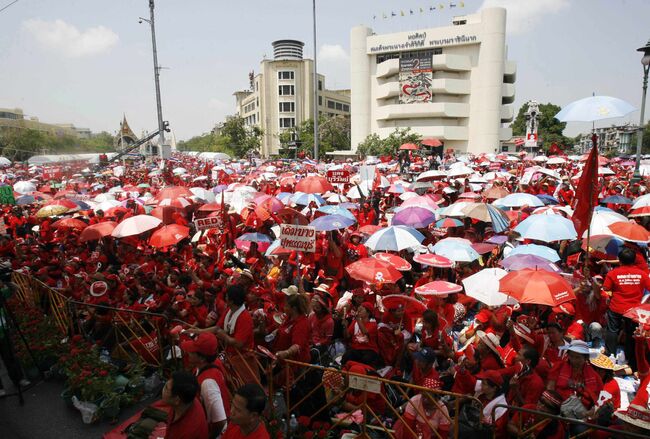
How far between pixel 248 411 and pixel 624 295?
5.16 metres

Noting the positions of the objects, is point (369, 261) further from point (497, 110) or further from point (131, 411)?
point (497, 110)

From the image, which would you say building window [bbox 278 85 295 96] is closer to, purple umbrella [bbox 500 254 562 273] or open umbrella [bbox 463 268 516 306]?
purple umbrella [bbox 500 254 562 273]

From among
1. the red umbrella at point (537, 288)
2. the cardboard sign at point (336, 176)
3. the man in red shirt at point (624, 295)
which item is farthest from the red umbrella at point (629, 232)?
the cardboard sign at point (336, 176)

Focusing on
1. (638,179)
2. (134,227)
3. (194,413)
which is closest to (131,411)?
(194,413)

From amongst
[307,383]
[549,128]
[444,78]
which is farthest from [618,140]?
[307,383]

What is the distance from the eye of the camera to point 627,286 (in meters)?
5.62

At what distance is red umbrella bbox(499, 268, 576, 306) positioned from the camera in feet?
16.0

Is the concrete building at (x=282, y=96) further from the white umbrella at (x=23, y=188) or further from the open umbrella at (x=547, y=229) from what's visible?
the open umbrella at (x=547, y=229)

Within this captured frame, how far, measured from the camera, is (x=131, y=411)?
5168 mm

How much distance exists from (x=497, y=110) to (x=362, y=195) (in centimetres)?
5543

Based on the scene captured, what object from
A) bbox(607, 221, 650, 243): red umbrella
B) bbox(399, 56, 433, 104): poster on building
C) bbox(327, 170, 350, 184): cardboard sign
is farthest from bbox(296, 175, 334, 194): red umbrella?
bbox(399, 56, 433, 104): poster on building

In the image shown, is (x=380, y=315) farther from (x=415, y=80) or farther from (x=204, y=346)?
(x=415, y=80)

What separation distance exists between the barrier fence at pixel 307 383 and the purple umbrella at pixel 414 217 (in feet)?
15.0

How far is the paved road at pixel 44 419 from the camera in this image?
4809 mm
